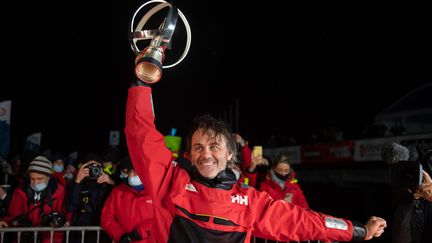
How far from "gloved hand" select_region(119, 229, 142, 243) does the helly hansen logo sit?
1.77m

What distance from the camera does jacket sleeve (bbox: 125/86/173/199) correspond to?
193 centimetres

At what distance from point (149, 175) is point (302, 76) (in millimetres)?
19738

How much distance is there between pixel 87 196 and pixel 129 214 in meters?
0.87

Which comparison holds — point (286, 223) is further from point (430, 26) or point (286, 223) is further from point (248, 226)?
point (430, 26)

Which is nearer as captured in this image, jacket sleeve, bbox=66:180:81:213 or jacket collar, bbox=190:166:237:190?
jacket collar, bbox=190:166:237:190

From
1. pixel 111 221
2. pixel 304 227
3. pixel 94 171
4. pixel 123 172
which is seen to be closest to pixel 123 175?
pixel 123 172

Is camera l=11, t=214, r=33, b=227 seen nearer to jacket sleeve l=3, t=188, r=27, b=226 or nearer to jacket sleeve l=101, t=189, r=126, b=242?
jacket sleeve l=3, t=188, r=27, b=226

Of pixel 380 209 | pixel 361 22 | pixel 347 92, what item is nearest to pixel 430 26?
pixel 361 22

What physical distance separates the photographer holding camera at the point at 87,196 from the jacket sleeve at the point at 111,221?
0.49 m

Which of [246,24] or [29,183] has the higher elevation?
[246,24]

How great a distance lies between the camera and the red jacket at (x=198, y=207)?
1.95 metres

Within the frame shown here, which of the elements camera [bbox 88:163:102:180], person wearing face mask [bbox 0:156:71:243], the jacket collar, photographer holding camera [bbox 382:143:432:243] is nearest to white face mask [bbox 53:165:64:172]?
person wearing face mask [bbox 0:156:71:243]

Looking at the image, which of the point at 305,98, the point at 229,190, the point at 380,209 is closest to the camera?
the point at 229,190

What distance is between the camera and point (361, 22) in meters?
17.4
